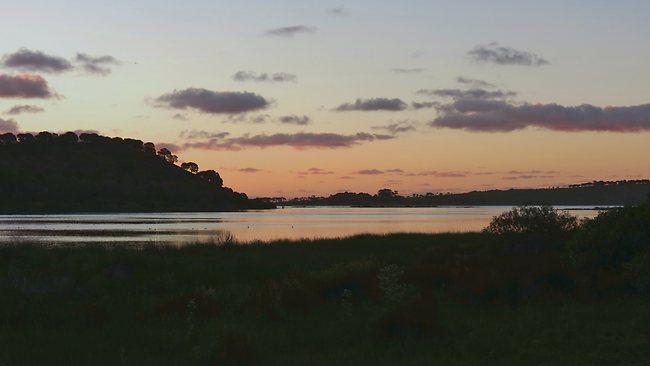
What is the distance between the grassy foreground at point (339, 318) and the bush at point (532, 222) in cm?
1216

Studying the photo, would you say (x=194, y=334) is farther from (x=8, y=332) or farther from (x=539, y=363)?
(x=539, y=363)

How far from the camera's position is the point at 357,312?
17719 mm

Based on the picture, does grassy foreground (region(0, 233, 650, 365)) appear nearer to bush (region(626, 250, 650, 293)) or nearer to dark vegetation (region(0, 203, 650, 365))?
dark vegetation (region(0, 203, 650, 365))

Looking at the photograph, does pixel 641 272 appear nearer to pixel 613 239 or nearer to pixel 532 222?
pixel 613 239

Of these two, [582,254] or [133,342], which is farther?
[582,254]

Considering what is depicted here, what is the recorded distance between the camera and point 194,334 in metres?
14.9

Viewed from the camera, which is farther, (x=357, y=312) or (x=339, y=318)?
(x=357, y=312)

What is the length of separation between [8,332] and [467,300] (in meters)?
11.7

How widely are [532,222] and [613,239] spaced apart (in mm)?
16533

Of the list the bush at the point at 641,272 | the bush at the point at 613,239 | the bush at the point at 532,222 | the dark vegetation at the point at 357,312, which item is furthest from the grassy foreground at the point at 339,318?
the bush at the point at 532,222

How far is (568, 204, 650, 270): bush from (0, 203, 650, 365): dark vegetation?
0.12 ft

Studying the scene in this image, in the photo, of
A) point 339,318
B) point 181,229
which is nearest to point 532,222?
point 339,318

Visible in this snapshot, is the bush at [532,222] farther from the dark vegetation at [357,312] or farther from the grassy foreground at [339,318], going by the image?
the grassy foreground at [339,318]

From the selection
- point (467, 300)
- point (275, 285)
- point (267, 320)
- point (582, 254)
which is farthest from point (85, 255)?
point (582, 254)
